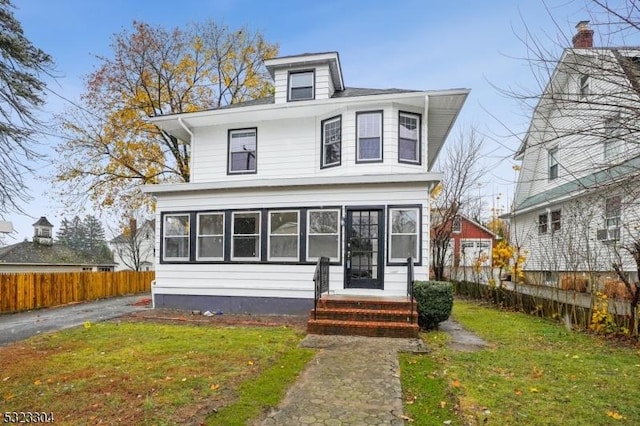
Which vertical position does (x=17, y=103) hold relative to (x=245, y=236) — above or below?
above

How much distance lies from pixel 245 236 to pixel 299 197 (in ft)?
6.27

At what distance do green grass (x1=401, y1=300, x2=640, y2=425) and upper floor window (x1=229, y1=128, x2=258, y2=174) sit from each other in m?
7.26

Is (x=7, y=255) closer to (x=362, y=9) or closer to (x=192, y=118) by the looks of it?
(x=192, y=118)

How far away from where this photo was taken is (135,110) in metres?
20.4

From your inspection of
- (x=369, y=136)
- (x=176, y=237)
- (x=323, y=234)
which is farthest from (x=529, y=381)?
(x=176, y=237)

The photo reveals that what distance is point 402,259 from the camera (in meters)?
10.4

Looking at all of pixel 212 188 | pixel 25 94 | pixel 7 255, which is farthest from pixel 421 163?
pixel 7 255

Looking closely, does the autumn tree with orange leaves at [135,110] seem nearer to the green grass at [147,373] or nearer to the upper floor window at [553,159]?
the green grass at [147,373]

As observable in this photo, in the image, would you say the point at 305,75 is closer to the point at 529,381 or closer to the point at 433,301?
the point at 433,301

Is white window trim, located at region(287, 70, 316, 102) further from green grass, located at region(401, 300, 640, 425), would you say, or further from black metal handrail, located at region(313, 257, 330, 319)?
green grass, located at region(401, 300, 640, 425)

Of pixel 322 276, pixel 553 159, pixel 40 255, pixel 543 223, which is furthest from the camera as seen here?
pixel 40 255

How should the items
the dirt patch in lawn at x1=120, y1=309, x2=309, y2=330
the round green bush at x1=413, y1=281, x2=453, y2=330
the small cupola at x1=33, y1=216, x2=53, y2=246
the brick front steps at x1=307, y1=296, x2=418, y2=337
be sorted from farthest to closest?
the small cupola at x1=33, y1=216, x2=53, y2=246
the dirt patch in lawn at x1=120, y1=309, x2=309, y2=330
the round green bush at x1=413, y1=281, x2=453, y2=330
the brick front steps at x1=307, y1=296, x2=418, y2=337

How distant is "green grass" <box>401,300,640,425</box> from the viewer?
14.2 ft

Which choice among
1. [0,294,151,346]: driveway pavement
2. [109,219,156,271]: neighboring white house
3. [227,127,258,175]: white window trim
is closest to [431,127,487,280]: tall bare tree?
[227,127,258,175]: white window trim
